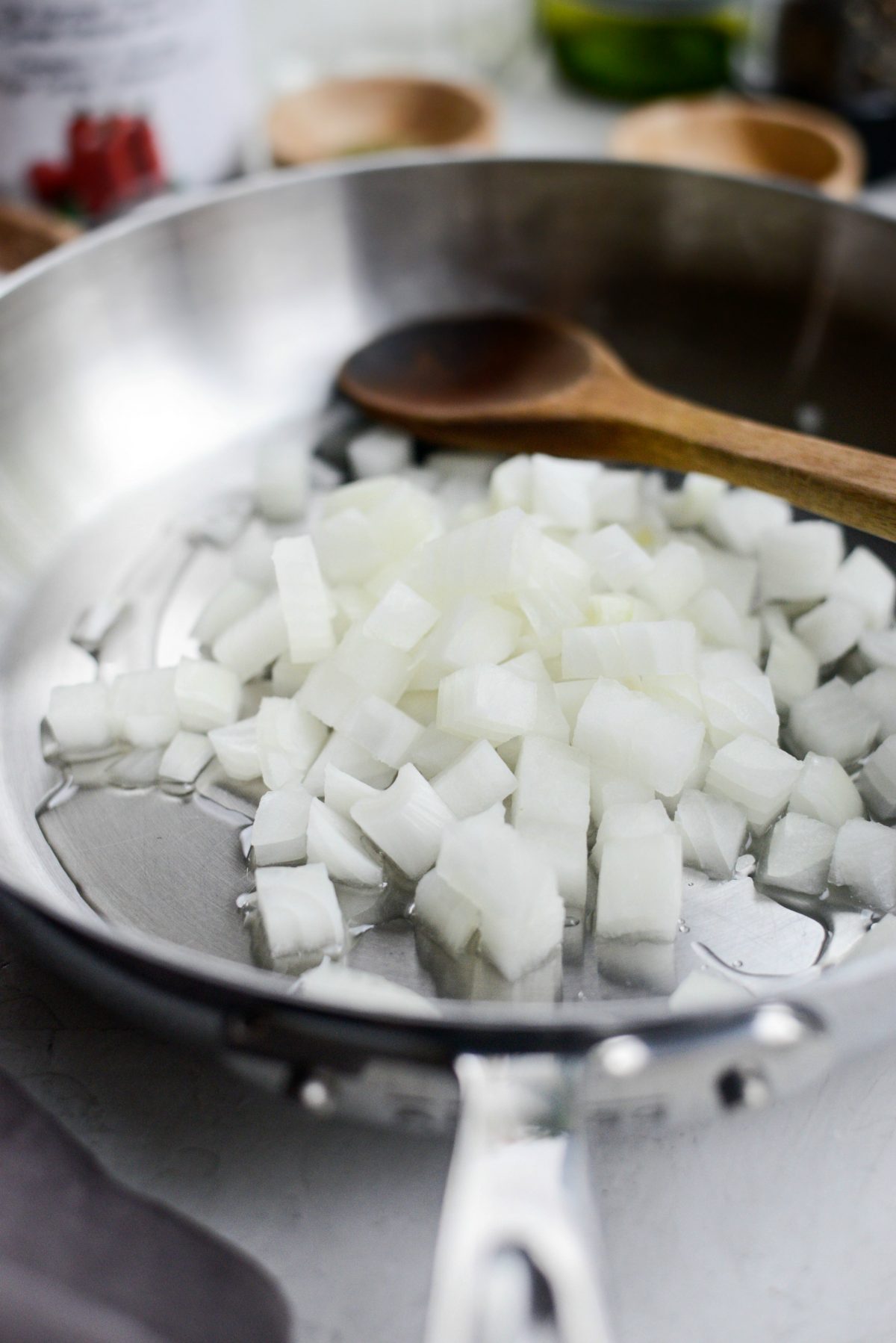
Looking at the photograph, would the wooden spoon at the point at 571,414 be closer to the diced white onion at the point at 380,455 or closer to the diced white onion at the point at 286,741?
the diced white onion at the point at 380,455

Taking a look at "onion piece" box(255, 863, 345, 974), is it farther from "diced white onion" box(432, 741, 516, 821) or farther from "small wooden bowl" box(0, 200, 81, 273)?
"small wooden bowl" box(0, 200, 81, 273)

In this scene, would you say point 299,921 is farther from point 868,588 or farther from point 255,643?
point 868,588

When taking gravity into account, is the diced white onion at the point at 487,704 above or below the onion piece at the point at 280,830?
above

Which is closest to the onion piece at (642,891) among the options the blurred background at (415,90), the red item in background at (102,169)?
the blurred background at (415,90)

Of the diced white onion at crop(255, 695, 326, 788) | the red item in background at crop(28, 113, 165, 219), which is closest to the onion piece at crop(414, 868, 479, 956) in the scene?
the diced white onion at crop(255, 695, 326, 788)

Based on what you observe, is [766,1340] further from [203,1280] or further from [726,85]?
[726,85]

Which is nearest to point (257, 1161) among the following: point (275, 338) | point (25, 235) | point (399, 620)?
point (399, 620)

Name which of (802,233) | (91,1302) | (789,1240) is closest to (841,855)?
(789,1240)
